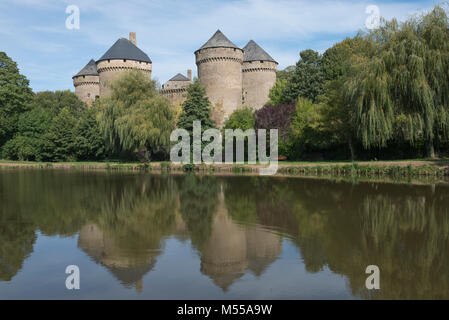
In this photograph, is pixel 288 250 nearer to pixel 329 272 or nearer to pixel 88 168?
pixel 329 272

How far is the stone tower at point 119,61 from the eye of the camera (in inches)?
1491

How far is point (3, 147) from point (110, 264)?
35151mm

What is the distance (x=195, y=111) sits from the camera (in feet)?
92.8

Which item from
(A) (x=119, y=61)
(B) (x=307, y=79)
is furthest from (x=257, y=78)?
(A) (x=119, y=61)

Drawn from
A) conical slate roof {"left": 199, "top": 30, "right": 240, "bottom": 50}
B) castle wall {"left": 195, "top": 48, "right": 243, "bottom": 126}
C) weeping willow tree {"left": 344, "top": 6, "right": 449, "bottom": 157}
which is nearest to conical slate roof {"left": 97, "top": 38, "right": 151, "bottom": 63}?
castle wall {"left": 195, "top": 48, "right": 243, "bottom": 126}

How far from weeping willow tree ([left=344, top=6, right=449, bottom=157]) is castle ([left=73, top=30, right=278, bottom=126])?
16496 mm

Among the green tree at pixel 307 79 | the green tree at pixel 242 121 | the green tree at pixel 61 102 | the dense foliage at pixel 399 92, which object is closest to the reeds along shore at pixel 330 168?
the dense foliage at pixel 399 92

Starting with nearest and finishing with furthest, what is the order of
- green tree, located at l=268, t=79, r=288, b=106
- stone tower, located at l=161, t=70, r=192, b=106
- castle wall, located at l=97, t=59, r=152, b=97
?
green tree, located at l=268, t=79, r=288, b=106 → castle wall, located at l=97, t=59, r=152, b=97 → stone tower, located at l=161, t=70, r=192, b=106

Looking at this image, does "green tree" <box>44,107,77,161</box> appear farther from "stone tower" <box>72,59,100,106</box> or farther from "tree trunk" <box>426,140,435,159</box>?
"tree trunk" <box>426,140,435,159</box>

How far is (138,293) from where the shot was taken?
4.37m

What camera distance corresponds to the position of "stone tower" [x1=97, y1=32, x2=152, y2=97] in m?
37.9
